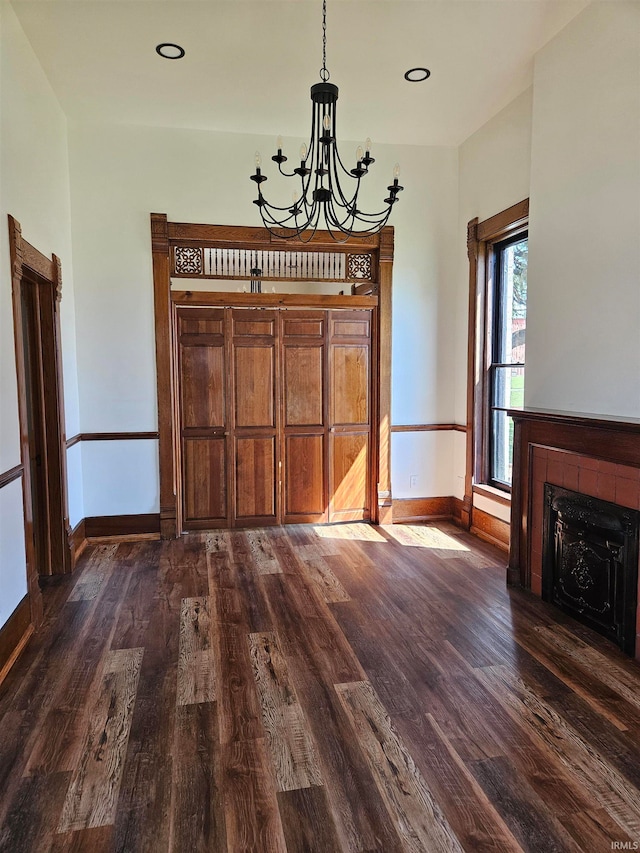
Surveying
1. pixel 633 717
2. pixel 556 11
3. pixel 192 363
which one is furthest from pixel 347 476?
pixel 556 11

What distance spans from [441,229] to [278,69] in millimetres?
2144

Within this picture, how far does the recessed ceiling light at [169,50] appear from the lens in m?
3.43

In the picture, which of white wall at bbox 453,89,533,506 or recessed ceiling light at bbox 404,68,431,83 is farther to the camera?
white wall at bbox 453,89,533,506

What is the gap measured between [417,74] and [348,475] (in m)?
3.31

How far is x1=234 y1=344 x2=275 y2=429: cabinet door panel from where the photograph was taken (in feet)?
16.6

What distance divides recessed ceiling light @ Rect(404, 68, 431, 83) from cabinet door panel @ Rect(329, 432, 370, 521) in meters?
2.91

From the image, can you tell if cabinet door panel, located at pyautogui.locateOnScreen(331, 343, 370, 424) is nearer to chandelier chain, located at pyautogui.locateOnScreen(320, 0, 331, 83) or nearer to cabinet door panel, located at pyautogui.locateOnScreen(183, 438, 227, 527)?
cabinet door panel, located at pyautogui.locateOnScreen(183, 438, 227, 527)

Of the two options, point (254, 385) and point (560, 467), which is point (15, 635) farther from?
point (560, 467)

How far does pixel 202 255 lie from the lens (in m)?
4.82

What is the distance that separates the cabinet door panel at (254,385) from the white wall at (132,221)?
762 millimetres

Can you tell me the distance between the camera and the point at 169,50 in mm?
3490

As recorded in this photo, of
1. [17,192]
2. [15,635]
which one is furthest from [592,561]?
[17,192]

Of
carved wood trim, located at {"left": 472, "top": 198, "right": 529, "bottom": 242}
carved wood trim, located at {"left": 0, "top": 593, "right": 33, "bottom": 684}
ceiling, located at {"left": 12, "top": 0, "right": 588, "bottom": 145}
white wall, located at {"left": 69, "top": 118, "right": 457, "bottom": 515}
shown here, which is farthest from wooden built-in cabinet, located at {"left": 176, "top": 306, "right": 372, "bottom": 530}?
carved wood trim, located at {"left": 0, "top": 593, "right": 33, "bottom": 684}

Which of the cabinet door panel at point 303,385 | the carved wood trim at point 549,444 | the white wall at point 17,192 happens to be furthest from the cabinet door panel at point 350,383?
the white wall at point 17,192
